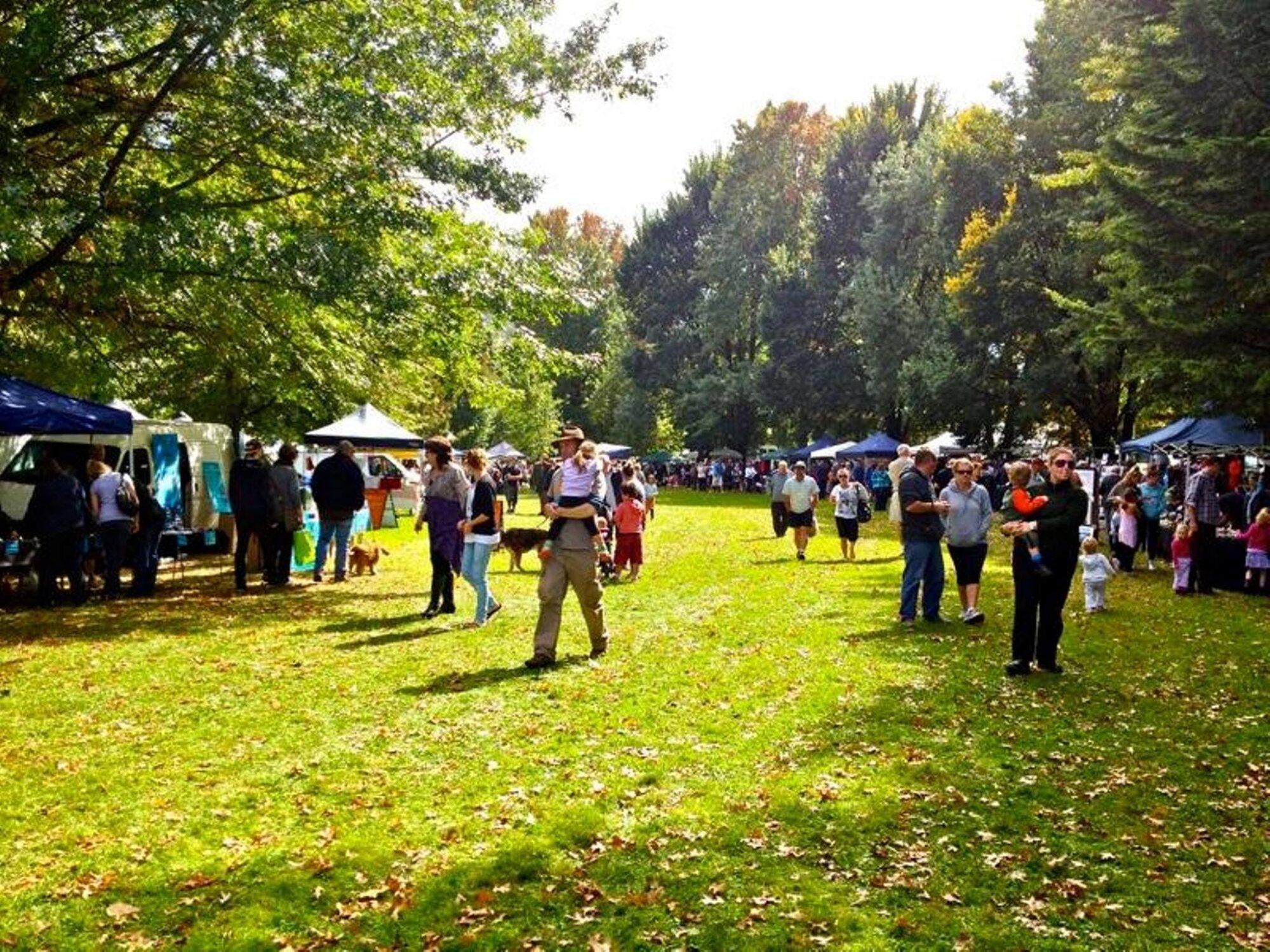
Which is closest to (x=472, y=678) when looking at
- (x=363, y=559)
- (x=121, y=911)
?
(x=121, y=911)

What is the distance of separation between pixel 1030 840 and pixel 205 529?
15.4m

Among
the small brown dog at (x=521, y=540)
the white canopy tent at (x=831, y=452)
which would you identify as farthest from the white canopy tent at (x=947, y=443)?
the small brown dog at (x=521, y=540)

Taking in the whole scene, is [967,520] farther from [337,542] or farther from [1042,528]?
[337,542]

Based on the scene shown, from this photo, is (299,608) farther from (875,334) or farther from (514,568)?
(875,334)

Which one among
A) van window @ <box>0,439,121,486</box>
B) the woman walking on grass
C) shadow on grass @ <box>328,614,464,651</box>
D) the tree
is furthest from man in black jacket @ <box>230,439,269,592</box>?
the tree

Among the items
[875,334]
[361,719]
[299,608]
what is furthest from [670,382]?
[361,719]

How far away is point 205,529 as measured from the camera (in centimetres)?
1736

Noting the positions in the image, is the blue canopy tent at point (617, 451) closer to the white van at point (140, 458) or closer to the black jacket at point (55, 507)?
the white van at point (140, 458)

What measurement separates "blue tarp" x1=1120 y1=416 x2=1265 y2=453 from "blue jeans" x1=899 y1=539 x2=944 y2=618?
441 inches

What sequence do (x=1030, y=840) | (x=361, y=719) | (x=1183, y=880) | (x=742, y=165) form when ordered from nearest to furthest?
(x=1183, y=880)
(x=1030, y=840)
(x=361, y=719)
(x=742, y=165)

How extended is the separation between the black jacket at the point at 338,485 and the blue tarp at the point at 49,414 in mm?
2424

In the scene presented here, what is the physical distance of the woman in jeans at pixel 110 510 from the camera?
1216 cm

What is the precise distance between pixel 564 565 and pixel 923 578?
457 cm

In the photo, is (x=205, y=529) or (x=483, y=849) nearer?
(x=483, y=849)
